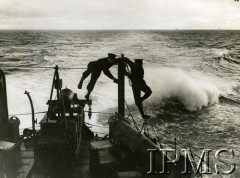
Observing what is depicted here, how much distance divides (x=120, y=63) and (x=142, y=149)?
3749mm

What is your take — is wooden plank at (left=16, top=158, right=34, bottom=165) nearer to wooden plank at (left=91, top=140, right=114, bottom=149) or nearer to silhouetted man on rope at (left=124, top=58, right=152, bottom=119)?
wooden plank at (left=91, top=140, right=114, bottom=149)

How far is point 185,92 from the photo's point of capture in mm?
30391

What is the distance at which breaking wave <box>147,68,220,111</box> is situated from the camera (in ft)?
92.9

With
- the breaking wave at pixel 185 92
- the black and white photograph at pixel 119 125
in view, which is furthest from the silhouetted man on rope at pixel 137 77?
the breaking wave at pixel 185 92

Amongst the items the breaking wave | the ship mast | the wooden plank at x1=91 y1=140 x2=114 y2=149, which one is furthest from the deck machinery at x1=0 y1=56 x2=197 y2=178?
the breaking wave

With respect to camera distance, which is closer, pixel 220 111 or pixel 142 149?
pixel 142 149

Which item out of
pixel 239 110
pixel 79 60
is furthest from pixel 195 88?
pixel 79 60

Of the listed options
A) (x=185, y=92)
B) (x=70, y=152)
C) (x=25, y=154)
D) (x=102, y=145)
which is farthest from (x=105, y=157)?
(x=185, y=92)

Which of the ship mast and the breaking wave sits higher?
the ship mast

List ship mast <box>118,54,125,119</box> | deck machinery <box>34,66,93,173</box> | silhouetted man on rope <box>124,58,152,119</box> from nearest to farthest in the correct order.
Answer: deck machinery <box>34,66,93,173</box> < silhouetted man on rope <box>124,58,152,119</box> < ship mast <box>118,54,125,119</box>

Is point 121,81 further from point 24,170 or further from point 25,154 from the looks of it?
point 24,170

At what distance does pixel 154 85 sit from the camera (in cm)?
3350

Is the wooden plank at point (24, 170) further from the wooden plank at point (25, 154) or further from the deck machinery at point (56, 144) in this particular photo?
the wooden plank at point (25, 154)

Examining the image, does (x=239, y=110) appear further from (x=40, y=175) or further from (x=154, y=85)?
(x=40, y=175)
